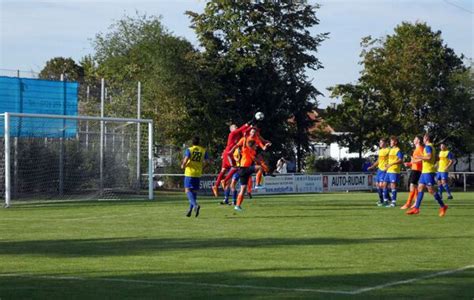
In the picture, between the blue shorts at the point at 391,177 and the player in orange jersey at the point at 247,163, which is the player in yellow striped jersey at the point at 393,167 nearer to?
the blue shorts at the point at 391,177

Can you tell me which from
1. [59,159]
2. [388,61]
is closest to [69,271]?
[59,159]

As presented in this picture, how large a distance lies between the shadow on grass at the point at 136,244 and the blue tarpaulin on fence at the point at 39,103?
18.8m

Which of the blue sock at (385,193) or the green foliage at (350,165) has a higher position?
the green foliage at (350,165)

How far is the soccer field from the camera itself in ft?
34.3

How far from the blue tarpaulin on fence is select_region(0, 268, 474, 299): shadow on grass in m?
23.5

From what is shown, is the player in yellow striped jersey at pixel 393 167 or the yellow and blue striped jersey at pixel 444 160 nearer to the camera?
the player in yellow striped jersey at pixel 393 167

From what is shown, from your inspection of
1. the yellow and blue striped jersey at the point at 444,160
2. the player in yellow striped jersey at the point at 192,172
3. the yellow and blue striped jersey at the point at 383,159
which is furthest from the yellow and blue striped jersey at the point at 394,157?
the player in yellow striped jersey at the point at 192,172

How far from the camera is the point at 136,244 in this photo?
15539 millimetres

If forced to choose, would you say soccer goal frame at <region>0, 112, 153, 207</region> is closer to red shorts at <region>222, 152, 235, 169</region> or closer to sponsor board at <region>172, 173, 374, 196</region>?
red shorts at <region>222, 152, 235, 169</region>

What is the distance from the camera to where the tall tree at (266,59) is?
60031 mm

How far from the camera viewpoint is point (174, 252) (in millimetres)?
14242

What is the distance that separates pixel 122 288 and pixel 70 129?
26045 mm

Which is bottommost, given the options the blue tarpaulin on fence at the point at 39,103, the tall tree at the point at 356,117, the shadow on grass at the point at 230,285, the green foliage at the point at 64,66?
the shadow on grass at the point at 230,285

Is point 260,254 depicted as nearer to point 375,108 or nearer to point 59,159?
point 59,159
